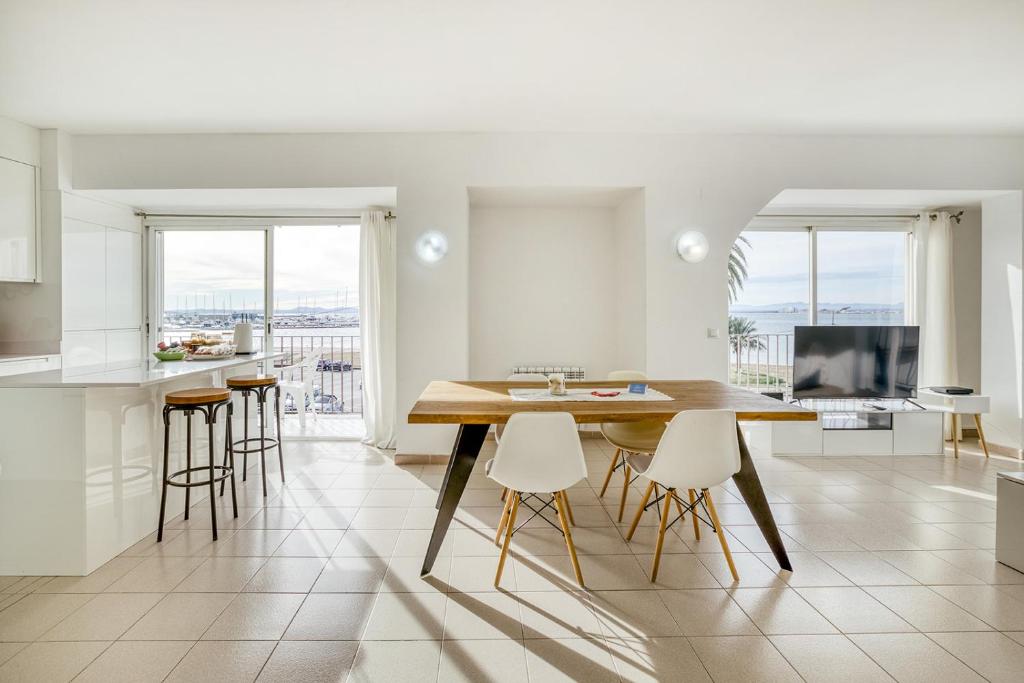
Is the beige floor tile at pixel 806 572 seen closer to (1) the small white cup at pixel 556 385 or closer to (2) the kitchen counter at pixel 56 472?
(1) the small white cup at pixel 556 385

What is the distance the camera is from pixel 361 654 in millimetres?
1938

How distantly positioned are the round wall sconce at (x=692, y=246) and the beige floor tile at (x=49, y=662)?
4387 mm

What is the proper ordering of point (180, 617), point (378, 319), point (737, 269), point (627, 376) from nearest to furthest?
point (180, 617)
point (627, 376)
point (378, 319)
point (737, 269)

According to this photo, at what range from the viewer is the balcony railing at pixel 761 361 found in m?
6.04

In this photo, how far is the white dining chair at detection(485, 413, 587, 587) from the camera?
2.36 metres

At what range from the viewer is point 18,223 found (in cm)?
408

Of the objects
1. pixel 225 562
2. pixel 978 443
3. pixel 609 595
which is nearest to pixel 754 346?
pixel 978 443

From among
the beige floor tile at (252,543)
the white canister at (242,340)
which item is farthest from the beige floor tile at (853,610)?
the white canister at (242,340)

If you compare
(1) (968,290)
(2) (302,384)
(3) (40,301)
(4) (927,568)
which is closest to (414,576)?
(4) (927,568)

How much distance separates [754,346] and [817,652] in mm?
4585

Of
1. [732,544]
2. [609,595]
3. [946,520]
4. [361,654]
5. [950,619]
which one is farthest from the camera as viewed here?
[946,520]

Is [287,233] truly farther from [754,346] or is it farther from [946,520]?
[946,520]

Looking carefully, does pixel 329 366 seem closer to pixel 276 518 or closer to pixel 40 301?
pixel 40 301

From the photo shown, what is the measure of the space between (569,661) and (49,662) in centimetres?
189
